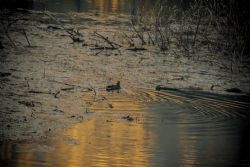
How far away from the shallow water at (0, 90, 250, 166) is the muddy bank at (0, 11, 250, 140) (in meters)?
0.23

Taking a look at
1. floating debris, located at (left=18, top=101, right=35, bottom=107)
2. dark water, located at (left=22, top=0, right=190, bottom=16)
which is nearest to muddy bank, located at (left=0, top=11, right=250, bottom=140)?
floating debris, located at (left=18, top=101, right=35, bottom=107)

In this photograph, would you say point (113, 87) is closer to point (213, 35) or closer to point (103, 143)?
point (103, 143)

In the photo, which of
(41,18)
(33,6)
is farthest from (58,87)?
(33,6)

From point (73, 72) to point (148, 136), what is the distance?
2705 mm

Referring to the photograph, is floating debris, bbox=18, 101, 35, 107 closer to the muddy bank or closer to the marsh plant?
the muddy bank

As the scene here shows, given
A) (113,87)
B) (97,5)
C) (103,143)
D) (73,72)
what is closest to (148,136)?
(103,143)

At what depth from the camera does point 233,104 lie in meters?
6.98

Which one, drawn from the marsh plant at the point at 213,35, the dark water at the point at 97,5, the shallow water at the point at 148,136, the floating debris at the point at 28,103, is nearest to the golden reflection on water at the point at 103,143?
the shallow water at the point at 148,136

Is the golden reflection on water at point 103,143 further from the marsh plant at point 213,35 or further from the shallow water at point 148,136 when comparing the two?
the marsh plant at point 213,35

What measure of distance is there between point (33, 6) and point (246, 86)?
8636 mm

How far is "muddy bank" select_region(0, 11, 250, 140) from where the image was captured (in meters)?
6.03

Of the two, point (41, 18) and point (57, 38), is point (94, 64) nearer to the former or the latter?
point (57, 38)

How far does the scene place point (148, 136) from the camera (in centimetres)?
560

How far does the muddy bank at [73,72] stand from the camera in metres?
6.03
